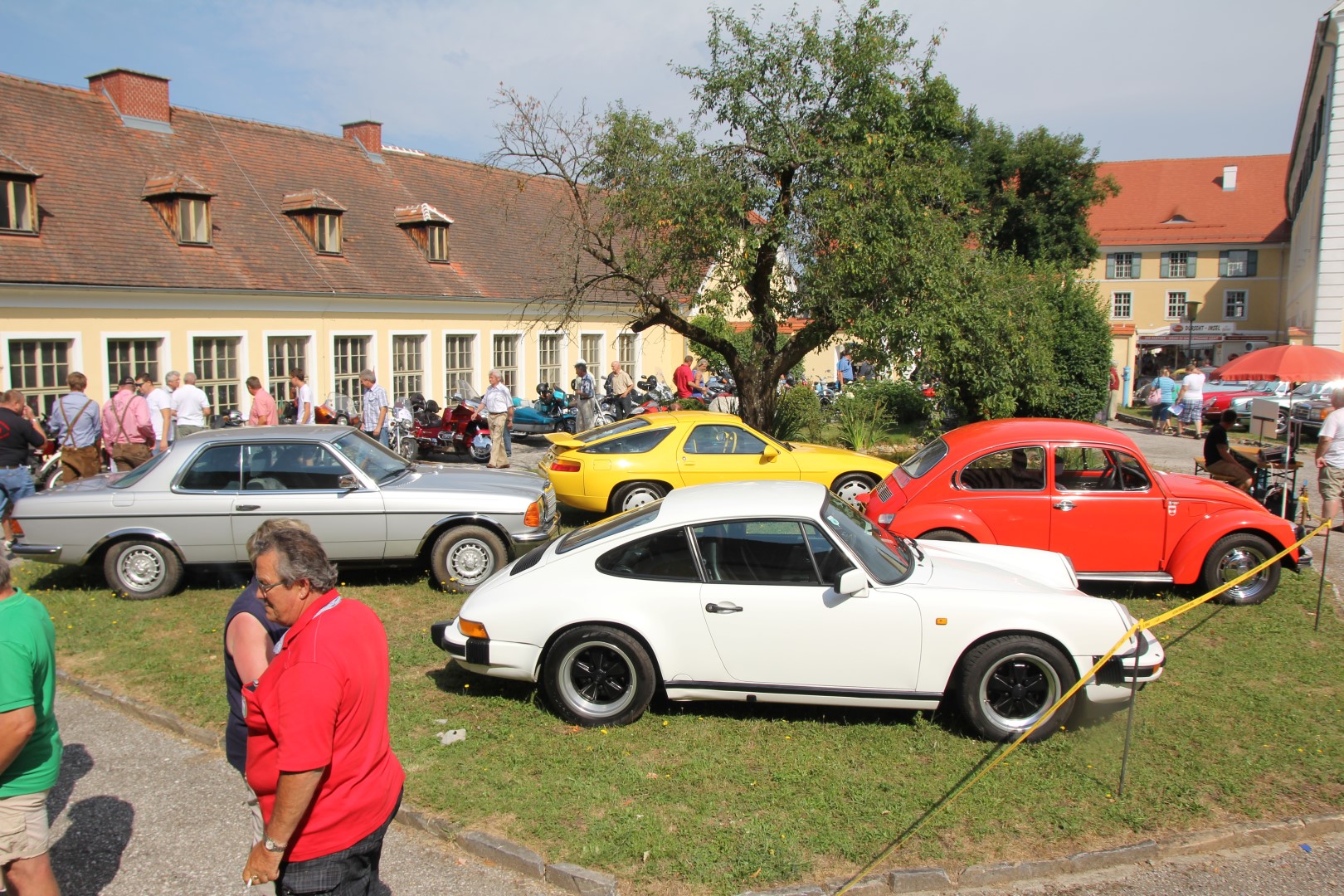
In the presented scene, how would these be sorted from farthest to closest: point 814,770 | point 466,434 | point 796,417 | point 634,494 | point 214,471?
point 466,434, point 796,417, point 634,494, point 214,471, point 814,770

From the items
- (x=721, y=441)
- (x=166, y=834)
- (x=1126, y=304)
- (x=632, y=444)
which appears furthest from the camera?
(x=1126, y=304)

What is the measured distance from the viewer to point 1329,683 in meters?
6.64

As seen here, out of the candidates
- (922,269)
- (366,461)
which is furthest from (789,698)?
(922,269)

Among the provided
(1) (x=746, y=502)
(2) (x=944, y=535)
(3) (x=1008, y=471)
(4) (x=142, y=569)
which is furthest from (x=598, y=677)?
(4) (x=142, y=569)

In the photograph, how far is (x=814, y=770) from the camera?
535 centimetres

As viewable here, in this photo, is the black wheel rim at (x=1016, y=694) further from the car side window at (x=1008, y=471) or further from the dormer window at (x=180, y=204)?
the dormer window at (x=180, y=204)

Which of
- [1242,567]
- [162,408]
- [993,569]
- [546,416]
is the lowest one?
[1242,567]

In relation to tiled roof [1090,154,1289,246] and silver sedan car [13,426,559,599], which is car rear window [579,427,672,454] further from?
tiled roof [1090,154,1289,246]

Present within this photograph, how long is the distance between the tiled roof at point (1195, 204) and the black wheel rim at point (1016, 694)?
63.1 m

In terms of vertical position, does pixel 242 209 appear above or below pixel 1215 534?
above

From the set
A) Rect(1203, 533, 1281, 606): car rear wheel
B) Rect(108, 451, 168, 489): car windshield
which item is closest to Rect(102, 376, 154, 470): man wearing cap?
Rect(108, 451, 168, 489): car windshield

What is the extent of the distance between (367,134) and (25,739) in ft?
87.7

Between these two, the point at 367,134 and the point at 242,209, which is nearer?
the point at 242,209

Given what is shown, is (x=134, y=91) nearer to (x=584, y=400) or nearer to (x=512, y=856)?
(x=584, y=400)
